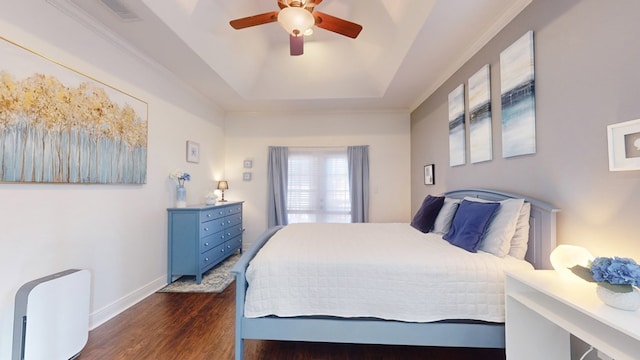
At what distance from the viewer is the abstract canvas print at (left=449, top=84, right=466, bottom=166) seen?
2809mm

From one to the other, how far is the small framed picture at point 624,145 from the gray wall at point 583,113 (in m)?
0.08

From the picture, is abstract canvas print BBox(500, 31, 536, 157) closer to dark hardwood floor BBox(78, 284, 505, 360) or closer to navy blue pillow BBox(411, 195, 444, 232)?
navy blue pillow BBox(411, 195, 444, 232)

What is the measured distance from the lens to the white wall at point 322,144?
467cm

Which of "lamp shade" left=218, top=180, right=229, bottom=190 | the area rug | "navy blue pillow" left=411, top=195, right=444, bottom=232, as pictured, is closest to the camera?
"navy blue pillow" left=411, top=195, right=444, bottom=232

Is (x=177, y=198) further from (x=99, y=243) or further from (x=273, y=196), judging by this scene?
(x=273, y=196)

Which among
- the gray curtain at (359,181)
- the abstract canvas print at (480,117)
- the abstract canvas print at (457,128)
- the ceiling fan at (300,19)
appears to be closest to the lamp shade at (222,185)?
the gray curtain at (359,181)

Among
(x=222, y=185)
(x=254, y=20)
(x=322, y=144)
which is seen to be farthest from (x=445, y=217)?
(x=222, y=185)

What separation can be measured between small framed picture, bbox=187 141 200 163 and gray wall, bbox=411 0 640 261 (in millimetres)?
3752

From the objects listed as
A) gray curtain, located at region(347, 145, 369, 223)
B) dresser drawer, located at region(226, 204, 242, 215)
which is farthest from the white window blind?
dresser drawer, located at region(226, 204, 242, 215)

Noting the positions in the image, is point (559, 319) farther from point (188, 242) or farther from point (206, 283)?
point (188, 242)

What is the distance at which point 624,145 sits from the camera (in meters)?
1.22

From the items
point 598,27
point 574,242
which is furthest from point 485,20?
point 574,242

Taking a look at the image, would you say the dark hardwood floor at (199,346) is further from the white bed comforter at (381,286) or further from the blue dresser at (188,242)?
the blue dresser at (188,242)

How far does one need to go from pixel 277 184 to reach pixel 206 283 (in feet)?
6.92
